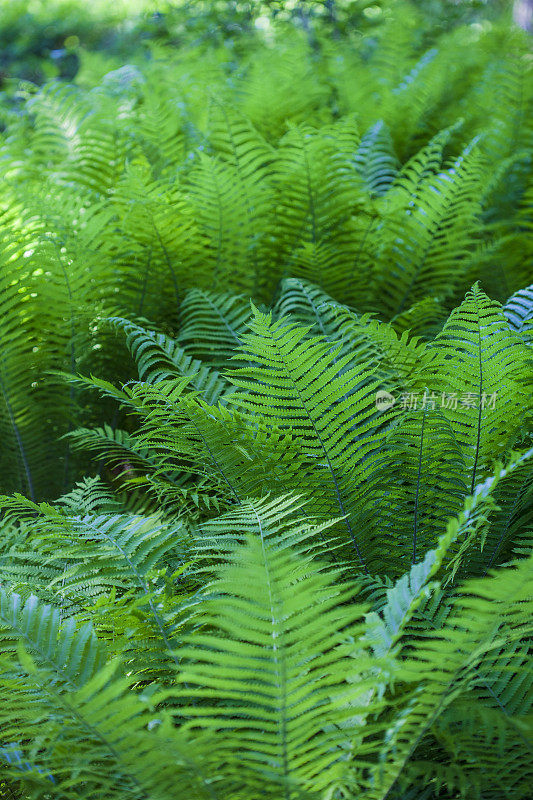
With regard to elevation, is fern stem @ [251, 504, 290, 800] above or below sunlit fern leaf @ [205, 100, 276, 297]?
below

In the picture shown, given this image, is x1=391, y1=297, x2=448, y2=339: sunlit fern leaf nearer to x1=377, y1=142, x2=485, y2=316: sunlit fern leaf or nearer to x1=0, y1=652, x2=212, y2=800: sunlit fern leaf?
x1=377, y1=142, x2=485, y2=316: sunlit fern leaf

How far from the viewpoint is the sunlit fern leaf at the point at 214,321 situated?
5.54 ft

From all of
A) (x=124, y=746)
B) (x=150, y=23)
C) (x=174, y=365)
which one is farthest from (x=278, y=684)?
(x=150, y=23)

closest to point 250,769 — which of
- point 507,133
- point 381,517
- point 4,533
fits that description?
point 381,517

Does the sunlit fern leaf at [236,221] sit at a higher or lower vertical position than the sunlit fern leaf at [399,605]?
higher

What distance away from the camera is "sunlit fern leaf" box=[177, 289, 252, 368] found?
1688 mm

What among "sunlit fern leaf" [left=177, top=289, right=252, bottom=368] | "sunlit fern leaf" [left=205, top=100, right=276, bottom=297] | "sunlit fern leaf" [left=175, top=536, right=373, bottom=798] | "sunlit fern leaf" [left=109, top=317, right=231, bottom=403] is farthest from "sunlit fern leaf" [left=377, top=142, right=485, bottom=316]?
"sunlit fern leaf" [left=175, top=536, right=373, bottom=798]

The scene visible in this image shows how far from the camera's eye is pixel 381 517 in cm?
123

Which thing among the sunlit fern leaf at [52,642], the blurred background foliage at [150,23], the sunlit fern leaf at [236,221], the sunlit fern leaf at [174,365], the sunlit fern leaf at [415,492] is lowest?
the sunlit fern leaf at [415,492]

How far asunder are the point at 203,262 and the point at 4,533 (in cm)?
98

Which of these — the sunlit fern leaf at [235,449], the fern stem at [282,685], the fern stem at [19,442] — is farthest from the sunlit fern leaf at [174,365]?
the fern stem at [282,685]

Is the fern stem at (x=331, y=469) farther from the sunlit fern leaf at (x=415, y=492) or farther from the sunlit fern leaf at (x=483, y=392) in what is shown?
the sunlit fern leaf at (x=483, y=392)

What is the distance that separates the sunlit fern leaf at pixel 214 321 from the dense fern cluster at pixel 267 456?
0.01 meters

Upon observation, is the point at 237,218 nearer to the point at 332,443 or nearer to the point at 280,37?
the point at 332,443
